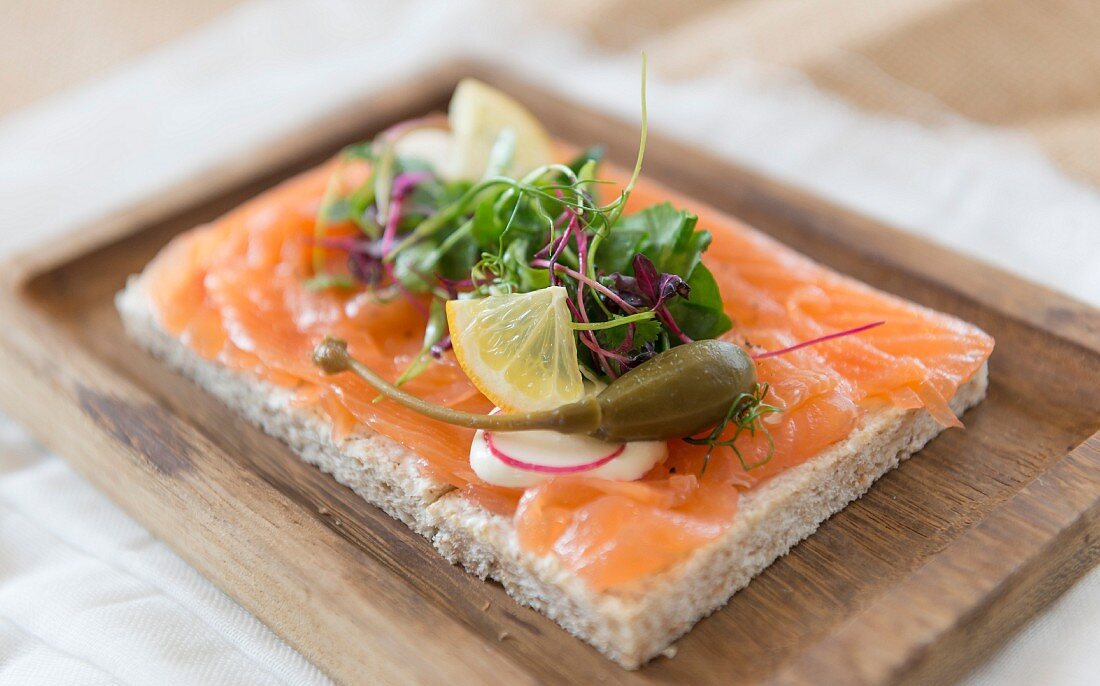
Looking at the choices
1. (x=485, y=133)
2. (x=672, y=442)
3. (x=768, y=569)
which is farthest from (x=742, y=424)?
(x=485, y=133)

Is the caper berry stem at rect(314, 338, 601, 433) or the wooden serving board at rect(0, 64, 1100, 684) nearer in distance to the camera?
the wooden serving board at rect(0, 64, 1100, 684)

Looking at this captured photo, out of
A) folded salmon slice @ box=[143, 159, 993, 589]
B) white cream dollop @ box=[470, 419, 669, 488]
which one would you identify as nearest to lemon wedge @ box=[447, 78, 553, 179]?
folded salmon slice @ box=[143, 159, 993, 589]

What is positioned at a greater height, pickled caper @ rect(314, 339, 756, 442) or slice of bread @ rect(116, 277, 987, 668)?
pickled caper @ rect(314, 339, 756, 442)

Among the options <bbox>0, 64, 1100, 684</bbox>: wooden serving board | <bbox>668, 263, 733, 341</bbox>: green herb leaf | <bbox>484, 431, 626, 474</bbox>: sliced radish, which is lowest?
<bbox>0, 64, 1100, 684</bbox>: wooden serving board

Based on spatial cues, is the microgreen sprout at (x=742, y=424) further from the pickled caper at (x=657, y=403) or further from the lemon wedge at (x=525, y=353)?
the lemon wedge at (x=525, y=353)

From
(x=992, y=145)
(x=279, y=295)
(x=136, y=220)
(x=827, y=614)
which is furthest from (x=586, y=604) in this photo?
(x=992, y=145)

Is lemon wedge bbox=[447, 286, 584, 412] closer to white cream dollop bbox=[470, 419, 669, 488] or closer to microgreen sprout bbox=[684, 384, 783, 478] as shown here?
white cream dollop bbox=[470, 419, 669, 488]
